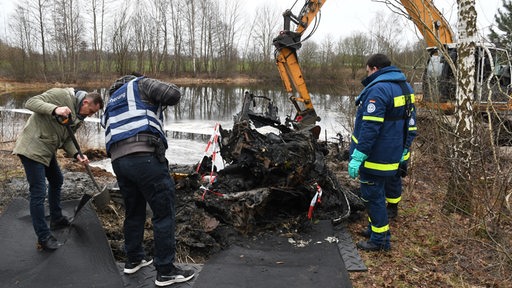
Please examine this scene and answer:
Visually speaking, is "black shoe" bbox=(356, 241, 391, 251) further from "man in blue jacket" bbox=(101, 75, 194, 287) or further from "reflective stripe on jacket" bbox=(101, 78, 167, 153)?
"reflective stripe on jacket" bbox=(101, 78, 167, 153)

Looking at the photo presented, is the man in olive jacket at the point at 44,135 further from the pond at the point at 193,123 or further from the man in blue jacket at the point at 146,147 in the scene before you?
the pond at the point at 193,123

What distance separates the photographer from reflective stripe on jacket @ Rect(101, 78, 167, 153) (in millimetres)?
2990

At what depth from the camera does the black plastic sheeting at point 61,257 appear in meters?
3.30

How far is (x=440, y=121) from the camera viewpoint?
5195 mm

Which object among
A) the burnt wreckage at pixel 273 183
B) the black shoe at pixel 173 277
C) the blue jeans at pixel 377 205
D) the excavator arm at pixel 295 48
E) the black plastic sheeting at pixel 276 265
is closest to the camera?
the black shoe at pixel 173 277

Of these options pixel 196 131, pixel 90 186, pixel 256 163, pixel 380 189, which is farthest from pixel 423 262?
pixel 196 131

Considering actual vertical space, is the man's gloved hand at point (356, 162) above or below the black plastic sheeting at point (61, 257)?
above

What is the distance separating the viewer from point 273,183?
482 cm

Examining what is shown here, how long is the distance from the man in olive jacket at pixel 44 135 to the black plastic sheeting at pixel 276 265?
1632 millimetres

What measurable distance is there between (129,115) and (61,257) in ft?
5.44

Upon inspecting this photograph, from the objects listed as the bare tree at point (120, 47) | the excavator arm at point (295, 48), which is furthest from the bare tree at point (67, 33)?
the excavator arm at point (295, 48)

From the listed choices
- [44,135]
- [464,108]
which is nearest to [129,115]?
[44,135]

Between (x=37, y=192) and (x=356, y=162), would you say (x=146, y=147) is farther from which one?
(x=356, y=162)

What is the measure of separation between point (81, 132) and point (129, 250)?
29.4 feet
